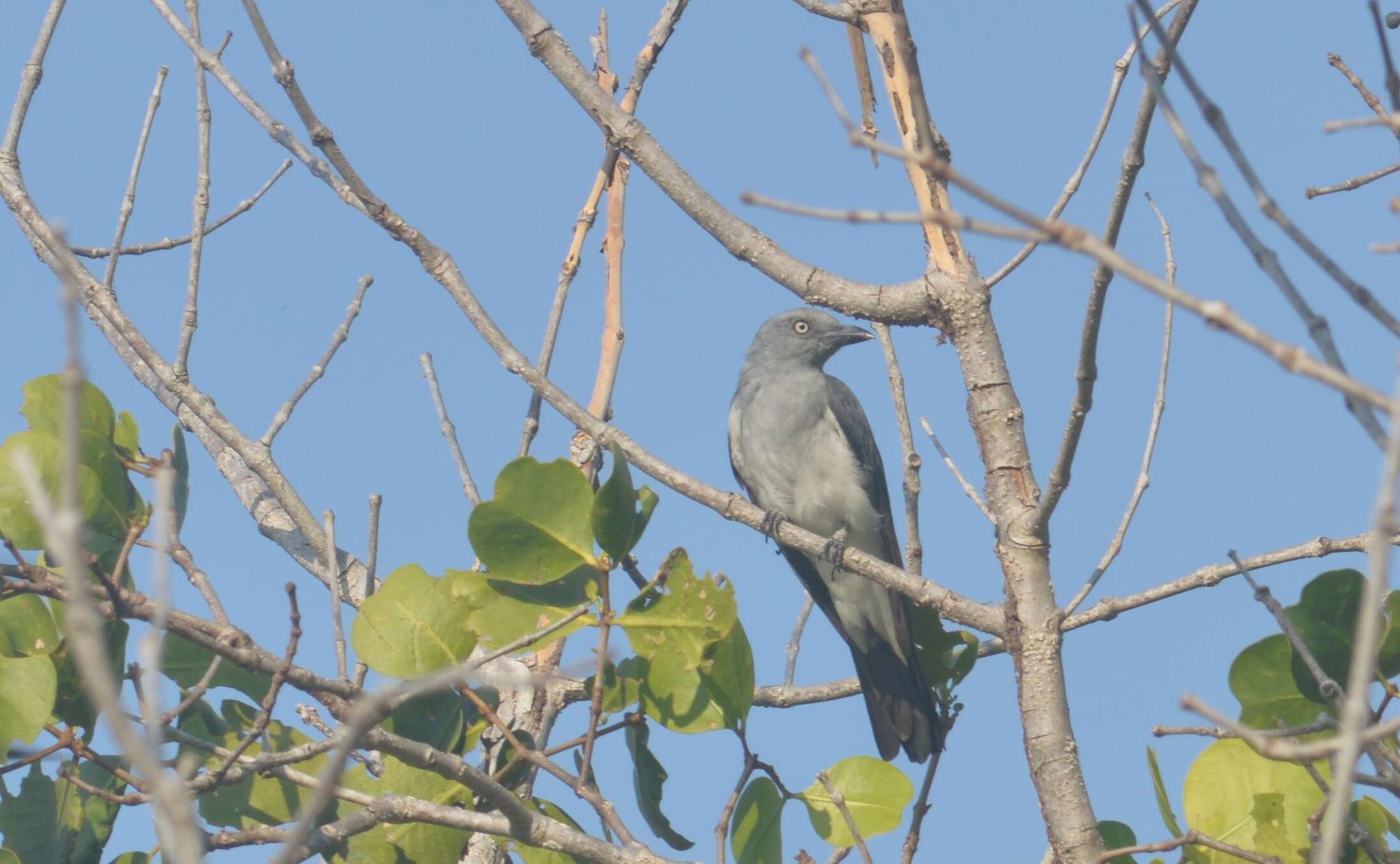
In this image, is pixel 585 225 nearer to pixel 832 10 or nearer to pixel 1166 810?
pixel 832 10

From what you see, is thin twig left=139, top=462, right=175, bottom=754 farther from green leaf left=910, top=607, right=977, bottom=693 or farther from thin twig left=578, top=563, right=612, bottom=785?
green leaf left=910, top=607, right=977, bottom=693

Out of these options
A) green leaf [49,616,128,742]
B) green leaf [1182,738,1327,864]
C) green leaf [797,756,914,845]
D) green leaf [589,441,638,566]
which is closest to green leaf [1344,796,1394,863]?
green leaf [1182,738,1327,864]

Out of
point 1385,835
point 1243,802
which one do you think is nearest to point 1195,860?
point 1243,802

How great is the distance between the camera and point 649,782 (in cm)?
388

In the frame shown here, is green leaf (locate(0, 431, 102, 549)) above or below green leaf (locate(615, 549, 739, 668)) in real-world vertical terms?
above

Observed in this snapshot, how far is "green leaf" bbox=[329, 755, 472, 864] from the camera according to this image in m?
3.57

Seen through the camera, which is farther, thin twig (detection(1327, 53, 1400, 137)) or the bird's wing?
the bird's wing

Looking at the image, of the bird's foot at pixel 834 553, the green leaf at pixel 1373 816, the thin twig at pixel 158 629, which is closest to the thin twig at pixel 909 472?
the bird's foot at pixel 834 553

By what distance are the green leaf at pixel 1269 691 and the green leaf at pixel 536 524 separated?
5.70 feet

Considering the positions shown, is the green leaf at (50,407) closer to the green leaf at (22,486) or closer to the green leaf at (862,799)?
the green leaf at (22,486)

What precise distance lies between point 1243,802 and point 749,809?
1.26 m

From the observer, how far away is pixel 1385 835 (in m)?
3.41

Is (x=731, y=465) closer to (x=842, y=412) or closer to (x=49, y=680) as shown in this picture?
(x=842, y=412)

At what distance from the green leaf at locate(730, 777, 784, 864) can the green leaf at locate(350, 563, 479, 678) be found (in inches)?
34.0
